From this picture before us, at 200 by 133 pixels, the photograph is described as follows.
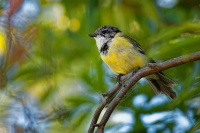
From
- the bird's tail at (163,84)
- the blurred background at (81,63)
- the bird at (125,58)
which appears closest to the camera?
the blurred background at (81,63)

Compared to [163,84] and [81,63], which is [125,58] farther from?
[81,63]

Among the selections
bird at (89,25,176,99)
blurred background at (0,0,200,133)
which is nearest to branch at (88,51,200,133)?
blurred background at (0,0,200,133)

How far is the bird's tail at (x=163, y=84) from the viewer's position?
10.6ft

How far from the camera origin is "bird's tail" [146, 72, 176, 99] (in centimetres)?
323

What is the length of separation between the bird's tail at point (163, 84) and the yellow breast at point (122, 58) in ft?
0.53

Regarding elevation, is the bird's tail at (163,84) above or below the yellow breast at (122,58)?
below

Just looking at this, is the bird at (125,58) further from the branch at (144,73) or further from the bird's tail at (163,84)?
the branch at (144,73)

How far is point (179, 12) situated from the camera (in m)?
5.18

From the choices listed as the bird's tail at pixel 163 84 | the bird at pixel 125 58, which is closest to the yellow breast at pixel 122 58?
the bird at pixel 125 58

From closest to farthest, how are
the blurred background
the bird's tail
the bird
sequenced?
1. the blurred background
2. the bird's tail
3. the bird

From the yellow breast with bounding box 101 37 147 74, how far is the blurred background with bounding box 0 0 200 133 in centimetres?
13

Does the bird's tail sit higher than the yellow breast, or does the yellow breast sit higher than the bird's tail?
the yellow breast

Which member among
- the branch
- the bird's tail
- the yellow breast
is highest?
the yellow breast

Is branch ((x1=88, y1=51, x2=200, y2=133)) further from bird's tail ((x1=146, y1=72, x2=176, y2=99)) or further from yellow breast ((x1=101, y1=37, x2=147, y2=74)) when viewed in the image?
yellow breast ((x1=101, y1=37, x2=147, y2=74))
